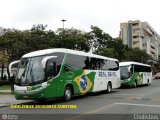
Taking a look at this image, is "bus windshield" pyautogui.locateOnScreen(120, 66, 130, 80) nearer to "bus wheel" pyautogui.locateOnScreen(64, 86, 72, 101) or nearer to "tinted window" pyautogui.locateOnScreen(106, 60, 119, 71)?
"tinted window" pyautogui.locateOnScreen(106, 60, 119, 71)

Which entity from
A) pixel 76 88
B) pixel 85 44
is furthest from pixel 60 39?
pixel 76 88

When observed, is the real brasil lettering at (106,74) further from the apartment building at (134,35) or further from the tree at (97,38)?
the apartment building at (134,35)

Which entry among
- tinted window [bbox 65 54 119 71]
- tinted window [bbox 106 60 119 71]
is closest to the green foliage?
tinted window [bbox 106 60 119 71]

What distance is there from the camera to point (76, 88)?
20.3 meters

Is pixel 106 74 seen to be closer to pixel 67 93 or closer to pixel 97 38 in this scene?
pixel 67 93

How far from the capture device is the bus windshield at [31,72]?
16859mm

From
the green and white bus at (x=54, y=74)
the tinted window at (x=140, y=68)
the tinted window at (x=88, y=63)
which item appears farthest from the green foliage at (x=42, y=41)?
the green and white bus at (x=54, y=74)

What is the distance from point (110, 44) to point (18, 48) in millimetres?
19302

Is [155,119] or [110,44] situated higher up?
[110,44]

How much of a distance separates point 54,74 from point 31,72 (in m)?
1.39

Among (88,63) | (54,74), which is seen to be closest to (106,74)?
(88,63)

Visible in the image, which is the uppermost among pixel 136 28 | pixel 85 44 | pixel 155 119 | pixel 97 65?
pixel 136 28

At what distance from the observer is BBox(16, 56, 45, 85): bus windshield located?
1686 cm

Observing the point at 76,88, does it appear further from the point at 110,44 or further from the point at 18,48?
the point at 110,44
